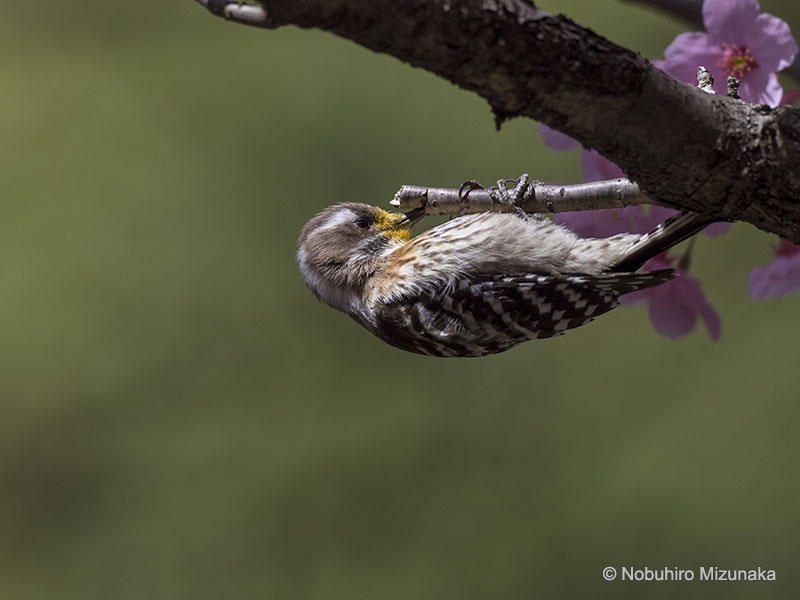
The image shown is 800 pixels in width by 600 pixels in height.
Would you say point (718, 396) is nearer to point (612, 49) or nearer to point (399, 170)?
point (399, 170)

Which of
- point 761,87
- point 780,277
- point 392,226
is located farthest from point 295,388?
point 761,87

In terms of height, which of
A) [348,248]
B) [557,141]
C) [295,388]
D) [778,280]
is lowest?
[295,388]

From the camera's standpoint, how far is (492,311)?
1394 mm

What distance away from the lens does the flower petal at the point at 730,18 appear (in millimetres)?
1040

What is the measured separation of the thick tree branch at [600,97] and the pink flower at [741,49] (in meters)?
0.32

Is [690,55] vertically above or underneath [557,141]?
above

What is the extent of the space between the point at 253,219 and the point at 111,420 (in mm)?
1483

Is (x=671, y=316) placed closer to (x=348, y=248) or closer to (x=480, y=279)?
(x=480, y=279)

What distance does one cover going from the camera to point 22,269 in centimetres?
427

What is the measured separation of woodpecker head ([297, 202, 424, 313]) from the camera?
1590 millimetres

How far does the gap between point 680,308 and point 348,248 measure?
0.72m

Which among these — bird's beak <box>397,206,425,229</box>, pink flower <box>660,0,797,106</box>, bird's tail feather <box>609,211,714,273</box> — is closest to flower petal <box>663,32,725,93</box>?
pink flower <box>660,0,797,106</box>

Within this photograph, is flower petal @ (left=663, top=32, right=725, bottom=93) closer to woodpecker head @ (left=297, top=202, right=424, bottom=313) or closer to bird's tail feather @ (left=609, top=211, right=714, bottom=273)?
bird's tail feather @ (left=609, top=211, right=714, bottom=273)

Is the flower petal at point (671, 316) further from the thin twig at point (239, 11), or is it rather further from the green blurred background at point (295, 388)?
the green blurred background at point (295, 388)
